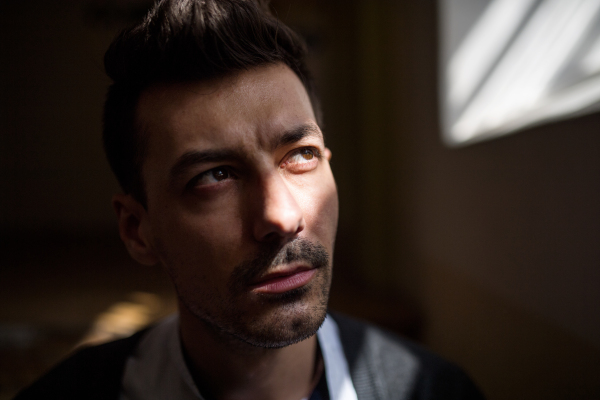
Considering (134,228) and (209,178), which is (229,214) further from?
(134,228)

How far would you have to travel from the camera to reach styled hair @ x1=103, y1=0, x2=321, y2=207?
33.0 inches

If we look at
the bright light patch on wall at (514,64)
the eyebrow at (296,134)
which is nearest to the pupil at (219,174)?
the eyebrow at (296,134)

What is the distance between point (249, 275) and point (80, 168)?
4661 millimetres

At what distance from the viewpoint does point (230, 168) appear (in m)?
0.82

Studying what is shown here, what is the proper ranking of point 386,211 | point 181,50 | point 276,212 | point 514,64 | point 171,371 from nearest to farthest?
1. point 276,212
2. point 181,50
3. point 171,371
4. point 514,64
5. point 386,211

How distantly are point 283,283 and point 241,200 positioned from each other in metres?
0.19

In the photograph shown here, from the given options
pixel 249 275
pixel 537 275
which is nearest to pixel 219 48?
pixel 249 275

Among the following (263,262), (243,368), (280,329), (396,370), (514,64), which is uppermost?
(514,64)

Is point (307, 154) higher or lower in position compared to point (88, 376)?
higher

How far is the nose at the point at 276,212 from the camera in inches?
29.0

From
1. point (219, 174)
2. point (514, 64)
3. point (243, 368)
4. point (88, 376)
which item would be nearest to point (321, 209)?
point (219, 174)

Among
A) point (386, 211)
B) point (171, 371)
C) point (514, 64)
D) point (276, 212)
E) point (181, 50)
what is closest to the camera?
point (276, 212)

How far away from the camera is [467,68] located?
169 centimetres

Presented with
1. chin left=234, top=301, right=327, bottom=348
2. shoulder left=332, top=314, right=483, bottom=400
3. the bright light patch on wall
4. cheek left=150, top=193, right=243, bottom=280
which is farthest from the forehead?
the bright light patch on wall
